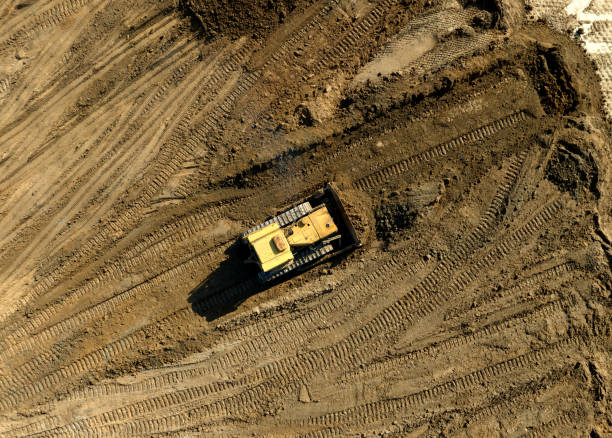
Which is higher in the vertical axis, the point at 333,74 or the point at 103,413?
the point at 333,74

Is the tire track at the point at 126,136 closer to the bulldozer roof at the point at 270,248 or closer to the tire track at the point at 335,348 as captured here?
the tire track at the point at 335,348

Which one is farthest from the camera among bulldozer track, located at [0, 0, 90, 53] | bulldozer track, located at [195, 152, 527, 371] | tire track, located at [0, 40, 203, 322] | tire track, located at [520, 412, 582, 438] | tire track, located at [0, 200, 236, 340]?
bulldozer track, located at [0, 0, 90, 53]

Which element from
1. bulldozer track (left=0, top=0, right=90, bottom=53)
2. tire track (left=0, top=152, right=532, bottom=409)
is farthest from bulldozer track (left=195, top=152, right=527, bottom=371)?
bulldozer track (left=0, top=0, right=90, bottom=53)

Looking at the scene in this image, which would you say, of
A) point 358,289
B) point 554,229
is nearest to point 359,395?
point 358,289

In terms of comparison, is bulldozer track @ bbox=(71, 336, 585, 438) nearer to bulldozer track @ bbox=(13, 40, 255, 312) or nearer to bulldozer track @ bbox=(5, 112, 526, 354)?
bulldozer track @ bbox=(5, 112, 526, 354)

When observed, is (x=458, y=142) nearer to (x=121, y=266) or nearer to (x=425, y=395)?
(x=425, y=395)

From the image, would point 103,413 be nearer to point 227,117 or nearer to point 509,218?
point 227,117

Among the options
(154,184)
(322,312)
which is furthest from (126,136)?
(322,312)
